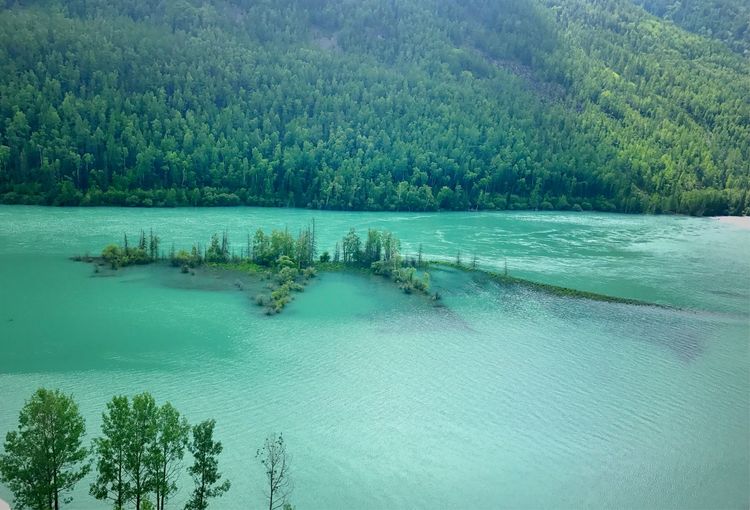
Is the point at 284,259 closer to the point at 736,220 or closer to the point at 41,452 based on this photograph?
the point at 41,452

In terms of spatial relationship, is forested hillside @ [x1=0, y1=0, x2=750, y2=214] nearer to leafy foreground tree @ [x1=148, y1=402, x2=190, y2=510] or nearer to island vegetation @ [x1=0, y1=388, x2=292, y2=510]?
island vegetation @ [x1=0, y1=388, x2=292, y2=510]

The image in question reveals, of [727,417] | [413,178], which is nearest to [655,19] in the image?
[413,178]

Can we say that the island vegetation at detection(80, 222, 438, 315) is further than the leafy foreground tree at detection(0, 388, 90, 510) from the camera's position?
Yes

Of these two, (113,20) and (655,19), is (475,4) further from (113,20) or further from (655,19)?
(113,20)

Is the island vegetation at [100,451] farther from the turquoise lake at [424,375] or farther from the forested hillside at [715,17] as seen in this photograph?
the forested hillside at [715,17]

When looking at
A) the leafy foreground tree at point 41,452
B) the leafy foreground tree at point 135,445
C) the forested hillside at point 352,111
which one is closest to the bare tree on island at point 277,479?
the leafy foreground tree at point 135,445

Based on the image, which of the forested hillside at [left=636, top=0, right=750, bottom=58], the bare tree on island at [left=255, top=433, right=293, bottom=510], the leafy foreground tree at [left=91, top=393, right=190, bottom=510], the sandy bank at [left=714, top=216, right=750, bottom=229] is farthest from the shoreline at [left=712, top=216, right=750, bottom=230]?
the forested hillside at [left=636, top=0, right=750, bottom=58]

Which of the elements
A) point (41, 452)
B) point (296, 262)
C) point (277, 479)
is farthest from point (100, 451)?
point (296, 262)
